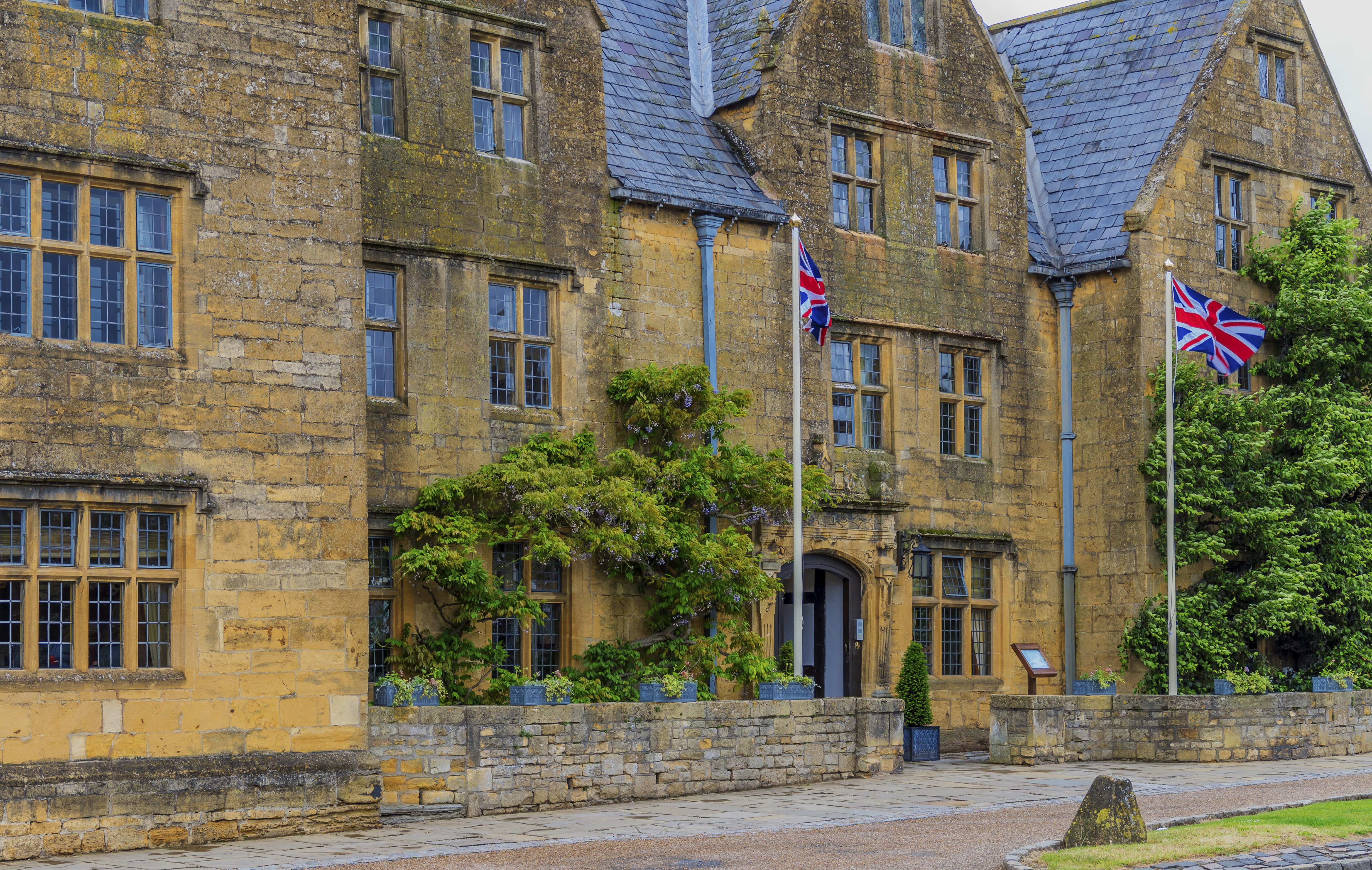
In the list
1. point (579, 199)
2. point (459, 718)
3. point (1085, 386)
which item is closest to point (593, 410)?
point (579, 199)

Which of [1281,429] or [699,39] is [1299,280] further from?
[699,39]

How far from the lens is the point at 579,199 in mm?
20719

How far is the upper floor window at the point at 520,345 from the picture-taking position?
20.0 metres

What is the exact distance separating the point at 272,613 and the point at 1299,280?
56.2ft

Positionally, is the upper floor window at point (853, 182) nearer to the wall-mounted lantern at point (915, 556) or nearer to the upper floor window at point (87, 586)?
the wall-mounted lantern at point (915, 556)

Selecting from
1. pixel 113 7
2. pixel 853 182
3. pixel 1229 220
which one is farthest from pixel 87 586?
pixel 1229 220

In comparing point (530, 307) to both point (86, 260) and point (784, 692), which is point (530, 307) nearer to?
point (784, 692)

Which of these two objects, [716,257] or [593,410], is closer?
[593,410]

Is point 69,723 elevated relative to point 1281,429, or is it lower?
lower

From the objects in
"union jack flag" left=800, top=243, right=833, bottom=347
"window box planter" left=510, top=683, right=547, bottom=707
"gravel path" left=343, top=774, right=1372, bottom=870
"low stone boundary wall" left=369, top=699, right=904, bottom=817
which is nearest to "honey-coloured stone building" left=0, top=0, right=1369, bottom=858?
"low stone boundary wall" left=369, top=699, right=904, bottom=817

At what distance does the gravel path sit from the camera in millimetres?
12797

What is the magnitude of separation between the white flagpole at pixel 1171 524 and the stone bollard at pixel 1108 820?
1046cm

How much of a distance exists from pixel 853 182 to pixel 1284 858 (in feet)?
44.2

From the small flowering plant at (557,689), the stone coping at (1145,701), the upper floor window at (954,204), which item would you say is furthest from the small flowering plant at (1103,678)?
the small flowering plant at (557,689)
